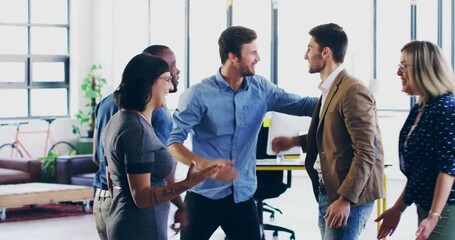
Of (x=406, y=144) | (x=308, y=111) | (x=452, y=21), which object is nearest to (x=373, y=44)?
(x=452, y=21)

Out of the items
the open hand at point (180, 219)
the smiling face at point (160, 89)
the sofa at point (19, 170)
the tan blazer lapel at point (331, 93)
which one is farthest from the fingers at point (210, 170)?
the sofa at point (19, 170)

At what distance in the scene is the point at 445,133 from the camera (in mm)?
3352

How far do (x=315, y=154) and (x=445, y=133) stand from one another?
31.1 inches

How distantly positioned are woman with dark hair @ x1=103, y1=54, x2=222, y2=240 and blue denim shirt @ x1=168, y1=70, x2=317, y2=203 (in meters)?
0.94

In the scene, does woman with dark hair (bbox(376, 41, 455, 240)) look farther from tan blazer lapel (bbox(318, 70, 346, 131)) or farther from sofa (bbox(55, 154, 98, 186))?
sofa (bbox(55, 154, 98, 186))

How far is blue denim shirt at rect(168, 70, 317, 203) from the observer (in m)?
4.41

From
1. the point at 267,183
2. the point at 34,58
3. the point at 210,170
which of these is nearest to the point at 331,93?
the point at 210,170

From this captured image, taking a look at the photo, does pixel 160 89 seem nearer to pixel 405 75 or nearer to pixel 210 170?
pixel 210 170

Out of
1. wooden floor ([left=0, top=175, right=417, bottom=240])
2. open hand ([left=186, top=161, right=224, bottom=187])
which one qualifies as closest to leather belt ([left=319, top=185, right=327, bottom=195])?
open hand ([left=186, top=161, right=224, bottom=187])

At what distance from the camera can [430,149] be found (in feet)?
11.1

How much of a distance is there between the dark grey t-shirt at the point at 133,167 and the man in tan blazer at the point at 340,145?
75 cm

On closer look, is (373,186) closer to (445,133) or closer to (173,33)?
(445,133)

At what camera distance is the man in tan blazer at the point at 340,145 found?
146 inches

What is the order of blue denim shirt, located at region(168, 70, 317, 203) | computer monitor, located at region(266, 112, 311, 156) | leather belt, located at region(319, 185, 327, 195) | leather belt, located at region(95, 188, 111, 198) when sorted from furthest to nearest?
computer monitor, located at region(266, 112, 311, 156), blue denim shirt, located at region(168, 70, 317, 203), leather belt, located at region(95, 188, 111, 198), leather belt, located at region(319, 185, 327, 195)
